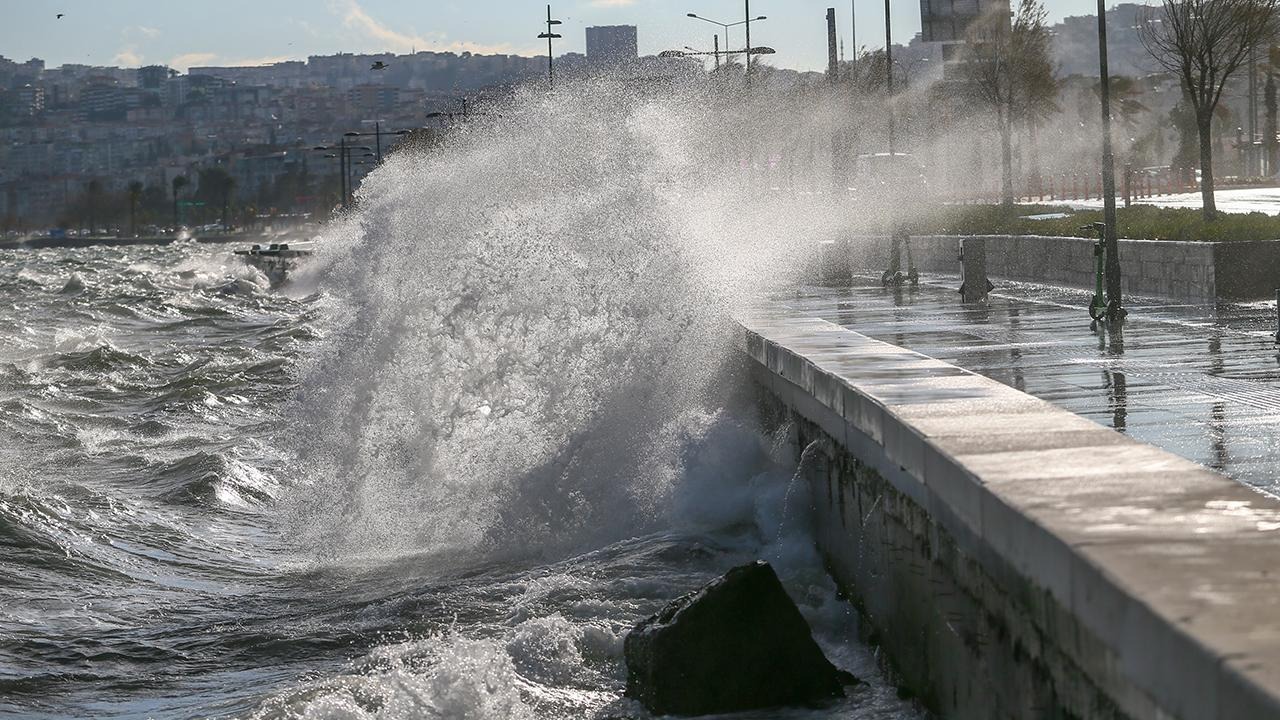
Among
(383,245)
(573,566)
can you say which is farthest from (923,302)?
(573,566)

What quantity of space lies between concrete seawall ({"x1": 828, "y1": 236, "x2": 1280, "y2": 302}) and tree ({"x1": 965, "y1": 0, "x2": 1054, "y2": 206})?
19.1 meters

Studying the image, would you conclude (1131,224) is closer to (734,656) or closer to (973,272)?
(973,272)

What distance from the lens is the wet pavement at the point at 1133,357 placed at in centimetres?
887

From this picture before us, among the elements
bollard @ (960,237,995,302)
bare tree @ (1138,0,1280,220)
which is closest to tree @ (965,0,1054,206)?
bare tree @ (1138,0,1280,220)

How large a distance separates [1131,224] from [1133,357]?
1121 centimetres

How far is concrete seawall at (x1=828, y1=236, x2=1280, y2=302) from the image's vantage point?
61.9ft

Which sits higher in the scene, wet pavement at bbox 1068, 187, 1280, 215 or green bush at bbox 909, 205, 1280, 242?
wet pavement at bbox 1068, 187, 1280, 215

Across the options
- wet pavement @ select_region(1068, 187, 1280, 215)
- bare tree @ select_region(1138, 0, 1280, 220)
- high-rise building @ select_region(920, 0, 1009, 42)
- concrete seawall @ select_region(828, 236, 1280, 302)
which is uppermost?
high-rise building @ select_region(920, 0, 1009, 42)

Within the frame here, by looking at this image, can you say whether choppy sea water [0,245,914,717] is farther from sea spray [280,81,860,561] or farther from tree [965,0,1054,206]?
tree [965,0,1054,206]

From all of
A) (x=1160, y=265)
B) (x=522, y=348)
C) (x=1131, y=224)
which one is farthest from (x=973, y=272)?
(x=522, y=348)

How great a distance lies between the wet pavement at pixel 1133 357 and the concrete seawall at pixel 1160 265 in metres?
0.57

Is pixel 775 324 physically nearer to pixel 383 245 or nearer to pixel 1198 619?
pixel 383 245

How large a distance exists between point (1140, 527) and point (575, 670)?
3538 millimetres

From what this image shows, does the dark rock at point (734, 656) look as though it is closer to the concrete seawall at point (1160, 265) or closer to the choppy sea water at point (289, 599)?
the choppy sea water at point (289, 599)
